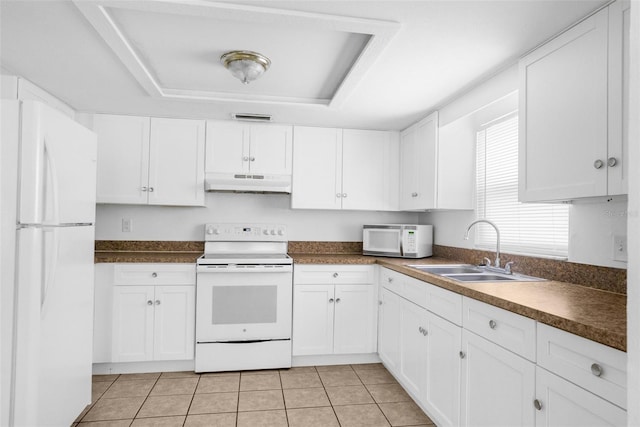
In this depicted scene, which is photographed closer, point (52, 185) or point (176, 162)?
point (52, 185)

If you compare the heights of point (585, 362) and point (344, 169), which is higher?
point (344, 169)

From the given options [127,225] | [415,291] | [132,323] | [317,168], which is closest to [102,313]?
[132,323]

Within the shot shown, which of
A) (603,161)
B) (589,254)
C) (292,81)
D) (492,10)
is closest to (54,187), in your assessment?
(292,81)

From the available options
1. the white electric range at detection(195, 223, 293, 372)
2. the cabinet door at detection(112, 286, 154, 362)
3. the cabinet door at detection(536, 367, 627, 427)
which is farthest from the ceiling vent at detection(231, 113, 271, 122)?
the cabinet door at detection(536, 367, 627, 427)

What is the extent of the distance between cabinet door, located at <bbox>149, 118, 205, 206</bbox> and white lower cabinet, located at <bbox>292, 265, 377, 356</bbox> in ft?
3.82

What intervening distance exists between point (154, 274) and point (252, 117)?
4.91 feet

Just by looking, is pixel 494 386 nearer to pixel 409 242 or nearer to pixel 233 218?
pixel 409 242

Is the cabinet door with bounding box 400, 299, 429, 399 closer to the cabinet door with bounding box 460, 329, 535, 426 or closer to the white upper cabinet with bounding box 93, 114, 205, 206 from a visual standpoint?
the cabinet door with bounding box 460, 329, 535, 426

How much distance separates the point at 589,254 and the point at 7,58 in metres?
3.33

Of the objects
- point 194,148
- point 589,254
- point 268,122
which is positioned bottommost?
point 589,254

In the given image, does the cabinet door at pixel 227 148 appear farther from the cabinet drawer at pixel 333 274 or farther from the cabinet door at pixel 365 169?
the cabinet drawer at pixel 333 274

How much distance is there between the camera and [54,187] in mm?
1774

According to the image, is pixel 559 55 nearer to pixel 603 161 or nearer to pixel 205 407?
pixel 603 161

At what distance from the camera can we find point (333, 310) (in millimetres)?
3148
